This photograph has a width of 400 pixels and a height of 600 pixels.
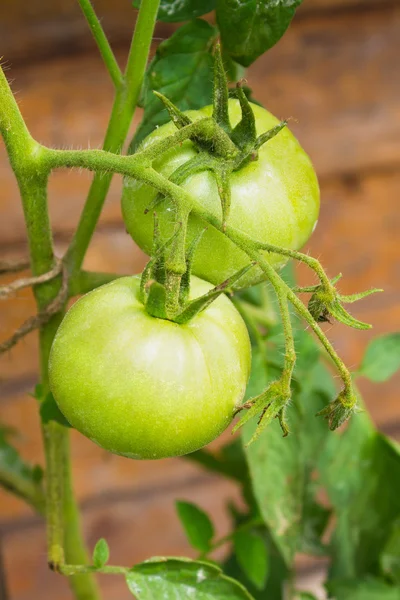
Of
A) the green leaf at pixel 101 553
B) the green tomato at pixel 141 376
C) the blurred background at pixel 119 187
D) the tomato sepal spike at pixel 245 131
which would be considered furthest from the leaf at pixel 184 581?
the blurred background at pixel 119 187

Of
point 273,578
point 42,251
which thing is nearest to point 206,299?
point 42,251

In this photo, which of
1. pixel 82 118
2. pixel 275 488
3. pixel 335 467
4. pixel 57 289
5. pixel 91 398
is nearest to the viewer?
pixel 91 398

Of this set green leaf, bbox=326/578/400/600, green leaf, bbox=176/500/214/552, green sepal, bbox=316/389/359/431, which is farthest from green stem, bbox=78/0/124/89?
green leaf, bbox=326/578/400/600

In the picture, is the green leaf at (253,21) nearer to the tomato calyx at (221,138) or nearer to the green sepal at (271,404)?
the tomato calyx at (221,138)

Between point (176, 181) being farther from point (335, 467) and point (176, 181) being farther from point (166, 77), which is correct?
point (335, 467)

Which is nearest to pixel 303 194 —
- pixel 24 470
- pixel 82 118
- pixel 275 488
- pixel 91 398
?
pixel 91 398

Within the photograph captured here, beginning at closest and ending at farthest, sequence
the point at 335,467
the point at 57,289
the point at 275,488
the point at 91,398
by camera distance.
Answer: the point at 91,398, the point at 57,289, the point at 275,488, the point at 335,467
